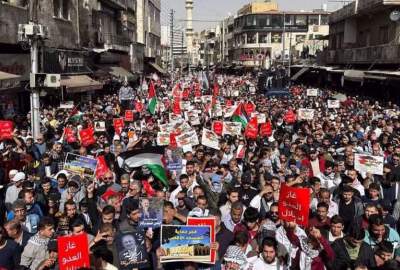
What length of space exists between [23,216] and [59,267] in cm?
192

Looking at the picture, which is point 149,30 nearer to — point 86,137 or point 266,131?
point 266,131

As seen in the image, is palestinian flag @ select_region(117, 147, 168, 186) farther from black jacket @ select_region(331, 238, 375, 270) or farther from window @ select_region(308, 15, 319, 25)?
window @ select_region(308, 15, 319, 25)

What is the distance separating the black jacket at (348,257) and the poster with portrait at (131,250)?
2.05 metres

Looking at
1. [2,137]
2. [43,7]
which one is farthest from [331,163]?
[43,7]

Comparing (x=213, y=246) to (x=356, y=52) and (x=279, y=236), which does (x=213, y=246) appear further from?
(x=356, y=52)

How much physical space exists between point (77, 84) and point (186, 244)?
2437 cm

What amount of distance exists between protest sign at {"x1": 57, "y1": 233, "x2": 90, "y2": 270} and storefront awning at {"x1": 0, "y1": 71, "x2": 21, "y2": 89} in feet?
48.9

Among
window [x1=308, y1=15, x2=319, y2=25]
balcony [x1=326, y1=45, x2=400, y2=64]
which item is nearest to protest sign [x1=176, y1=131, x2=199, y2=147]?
balcony [x1=326, y1=45, x2=400, y2=64]

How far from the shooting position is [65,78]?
100 feet

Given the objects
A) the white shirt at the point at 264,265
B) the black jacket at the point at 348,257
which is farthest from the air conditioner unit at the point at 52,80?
the black jacket at the point at 348,257

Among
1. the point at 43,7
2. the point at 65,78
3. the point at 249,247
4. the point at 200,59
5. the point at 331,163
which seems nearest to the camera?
the point at 249,247

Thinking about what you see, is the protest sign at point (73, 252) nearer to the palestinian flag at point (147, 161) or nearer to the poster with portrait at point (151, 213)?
the poster with portrait at point (151, 213)

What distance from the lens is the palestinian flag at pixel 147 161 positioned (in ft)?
36.5

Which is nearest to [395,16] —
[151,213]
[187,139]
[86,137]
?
[187,139]
